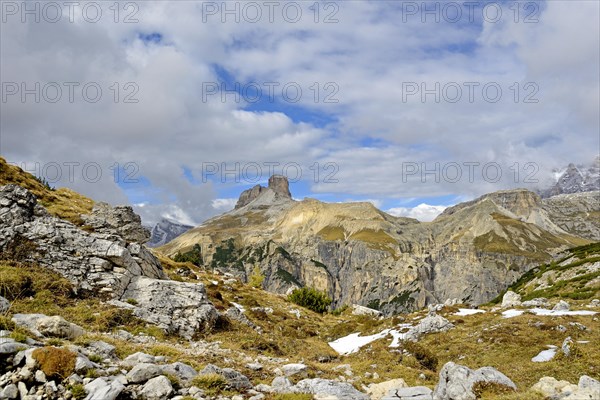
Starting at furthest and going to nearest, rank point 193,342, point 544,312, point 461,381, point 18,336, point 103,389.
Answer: point 544,312
point 193,342
point 461,381
point 18,336
point 103,389

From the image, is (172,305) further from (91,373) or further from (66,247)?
(91,373)

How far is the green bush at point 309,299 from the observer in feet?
236

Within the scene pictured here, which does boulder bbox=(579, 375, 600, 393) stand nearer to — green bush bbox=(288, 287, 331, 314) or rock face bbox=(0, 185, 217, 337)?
rock face bbox=(0, 185, 217, 337)

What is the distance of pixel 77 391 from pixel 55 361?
139cm

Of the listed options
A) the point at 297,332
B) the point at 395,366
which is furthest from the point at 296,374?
the point at 297,332

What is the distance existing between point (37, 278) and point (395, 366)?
2336 cm

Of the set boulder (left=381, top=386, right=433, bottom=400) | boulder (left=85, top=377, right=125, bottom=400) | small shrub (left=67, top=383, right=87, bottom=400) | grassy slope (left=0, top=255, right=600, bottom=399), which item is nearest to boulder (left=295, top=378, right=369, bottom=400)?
boulder (left=381, top=386, right=433, bottom=400)

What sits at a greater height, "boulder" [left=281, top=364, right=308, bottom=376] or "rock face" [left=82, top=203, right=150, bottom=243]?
"rock face" [left=82, top=203, right=150, bottom=243]

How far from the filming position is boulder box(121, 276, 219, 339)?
79.8 feet

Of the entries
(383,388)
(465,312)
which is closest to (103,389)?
(383,388)

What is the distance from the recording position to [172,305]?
26.2m

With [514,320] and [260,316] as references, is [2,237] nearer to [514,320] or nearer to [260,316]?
[260,316]

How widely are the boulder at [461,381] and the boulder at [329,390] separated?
2.77 metres

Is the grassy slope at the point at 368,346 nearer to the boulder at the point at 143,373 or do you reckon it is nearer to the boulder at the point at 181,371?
the boulder at the point at 181,371
